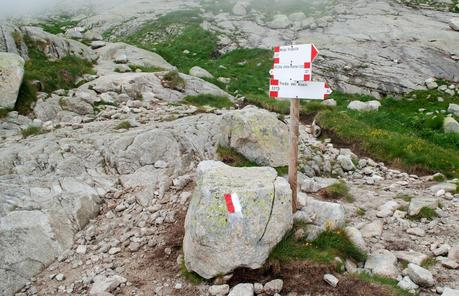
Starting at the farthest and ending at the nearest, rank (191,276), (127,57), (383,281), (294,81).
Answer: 1. (127,57)
2. (294,81)
3. (191,276)
4. (383,281)

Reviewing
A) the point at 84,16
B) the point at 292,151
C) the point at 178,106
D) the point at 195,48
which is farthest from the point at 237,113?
the point at 84,16

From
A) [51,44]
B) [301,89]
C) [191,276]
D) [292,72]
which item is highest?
[292,72]

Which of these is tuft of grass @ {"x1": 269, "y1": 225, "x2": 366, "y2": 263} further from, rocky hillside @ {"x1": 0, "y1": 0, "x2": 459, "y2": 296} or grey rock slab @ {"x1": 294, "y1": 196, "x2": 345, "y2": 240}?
grey rock slab @ {"x1": 294, "y1": 196, "x2": 345, "y2": 240}

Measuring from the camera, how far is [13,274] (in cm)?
784

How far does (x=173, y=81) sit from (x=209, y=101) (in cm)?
249

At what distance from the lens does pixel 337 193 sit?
1184 cm

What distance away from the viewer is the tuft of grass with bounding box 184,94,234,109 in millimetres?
20633

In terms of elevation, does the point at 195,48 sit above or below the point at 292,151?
below

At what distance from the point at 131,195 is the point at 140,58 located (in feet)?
68.4

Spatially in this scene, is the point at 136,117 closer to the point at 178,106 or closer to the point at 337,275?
the point at 178,106

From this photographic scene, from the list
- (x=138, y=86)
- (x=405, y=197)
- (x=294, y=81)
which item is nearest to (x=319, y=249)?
(x=294, y=81)

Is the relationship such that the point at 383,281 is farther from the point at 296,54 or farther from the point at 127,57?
the point at 127,57

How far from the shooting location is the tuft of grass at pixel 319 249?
24.0ft

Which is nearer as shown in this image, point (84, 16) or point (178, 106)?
point (178, 106)
